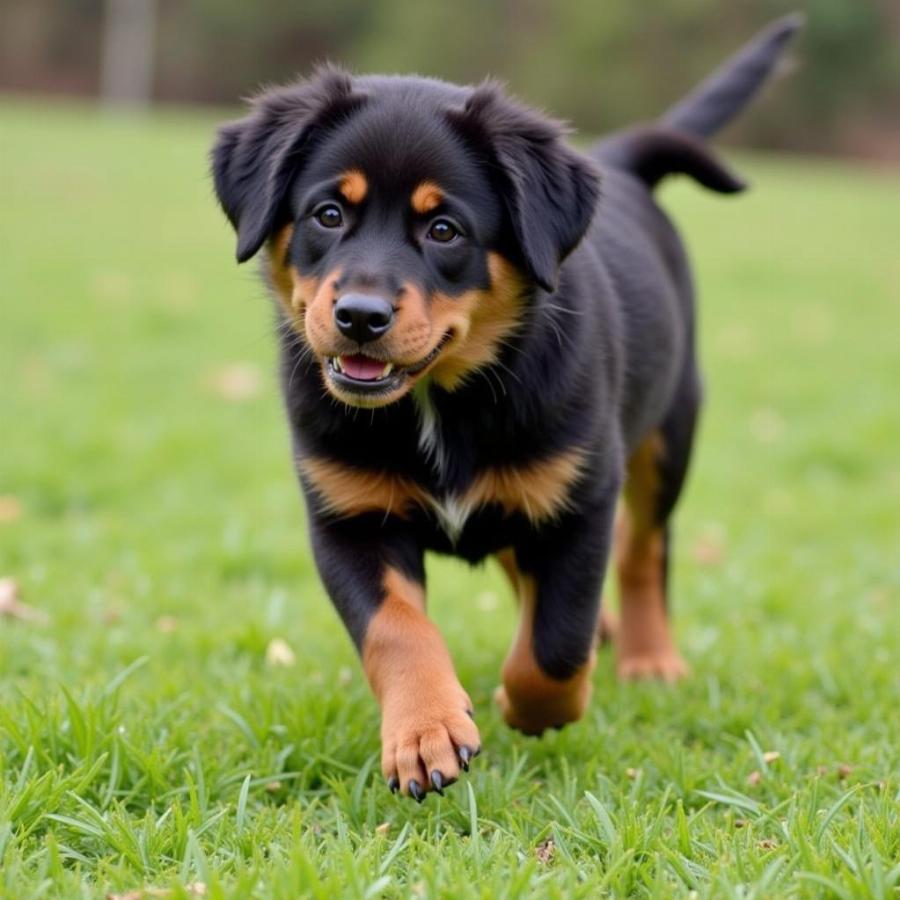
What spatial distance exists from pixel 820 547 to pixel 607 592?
872mm

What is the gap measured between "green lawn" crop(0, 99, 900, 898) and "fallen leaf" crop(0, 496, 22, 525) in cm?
2

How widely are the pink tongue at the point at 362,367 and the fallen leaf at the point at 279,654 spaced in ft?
3.69

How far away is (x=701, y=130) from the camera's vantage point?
4.40m

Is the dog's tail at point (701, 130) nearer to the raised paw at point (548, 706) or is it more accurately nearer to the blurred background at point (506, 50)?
the raised paw at point (548, 706)

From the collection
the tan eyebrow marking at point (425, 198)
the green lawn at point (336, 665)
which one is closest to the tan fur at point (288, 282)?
the green lawn at point (336, 665)

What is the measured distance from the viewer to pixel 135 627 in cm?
378

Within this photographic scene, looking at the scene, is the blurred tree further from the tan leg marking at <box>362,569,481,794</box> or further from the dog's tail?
the tan leg marking at <box>362,569,481,794</box>

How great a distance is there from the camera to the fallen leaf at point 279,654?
3.55 meters

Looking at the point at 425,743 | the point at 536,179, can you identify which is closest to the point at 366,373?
the point at 536,179

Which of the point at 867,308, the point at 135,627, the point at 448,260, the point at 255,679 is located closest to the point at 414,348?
the point at 448,260

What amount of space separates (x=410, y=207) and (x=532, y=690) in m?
1.02

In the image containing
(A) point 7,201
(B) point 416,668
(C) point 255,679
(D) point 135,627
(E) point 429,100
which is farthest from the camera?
(A) point 7,201

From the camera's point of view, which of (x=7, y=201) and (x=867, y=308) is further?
(x=7, y=201)

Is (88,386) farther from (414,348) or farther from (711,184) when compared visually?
(414,348)
